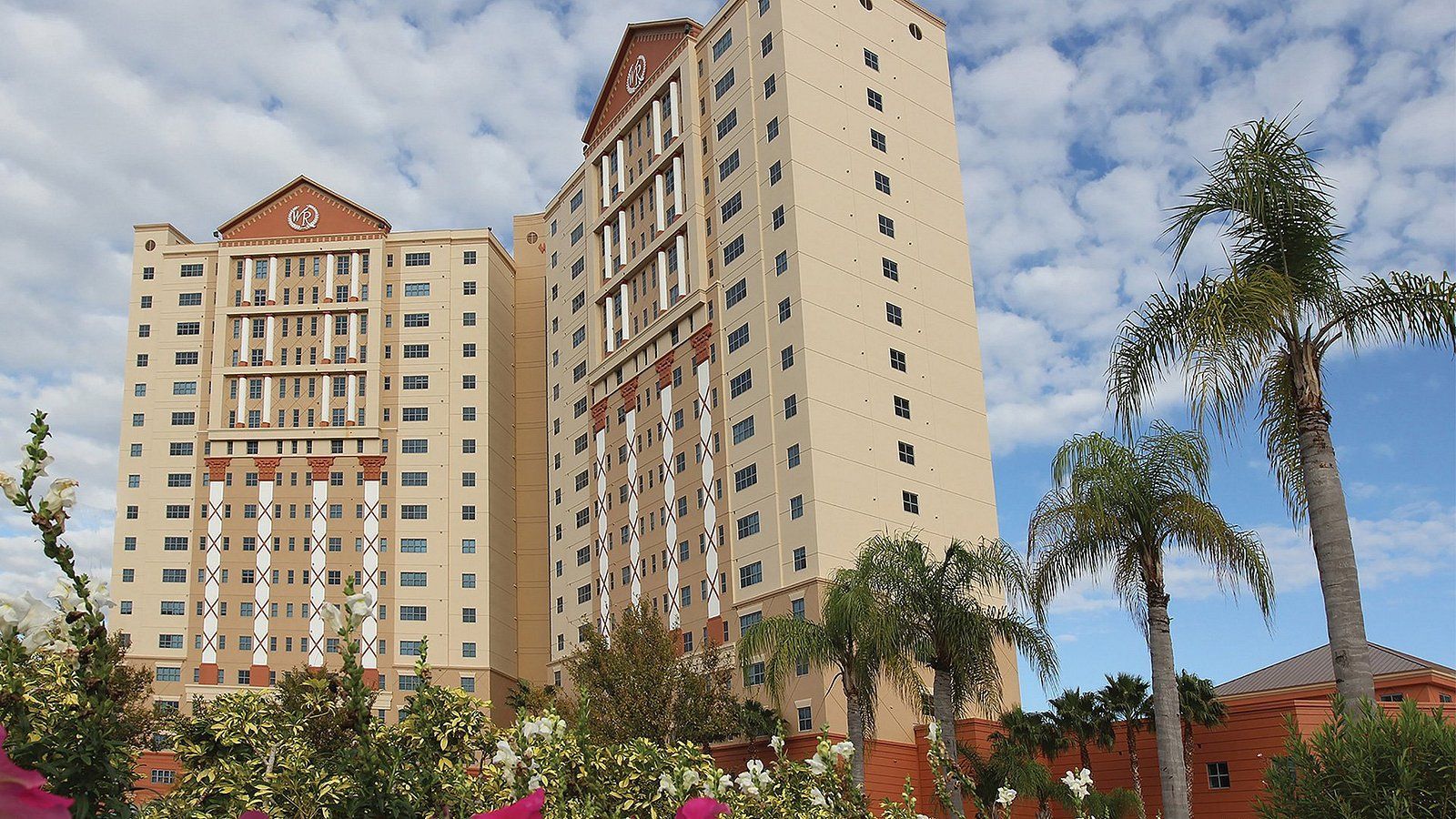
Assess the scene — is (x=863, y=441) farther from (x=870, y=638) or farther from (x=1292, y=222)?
(x=1292, y=222)

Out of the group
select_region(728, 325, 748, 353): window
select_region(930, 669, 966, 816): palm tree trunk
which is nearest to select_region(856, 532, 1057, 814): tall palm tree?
select_region(930, 669, 966, 816): palm tree trunk

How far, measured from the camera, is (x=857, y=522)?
6706 cm

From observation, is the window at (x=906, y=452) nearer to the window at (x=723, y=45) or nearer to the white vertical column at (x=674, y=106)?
the white vertical column at (x=674, y=106)

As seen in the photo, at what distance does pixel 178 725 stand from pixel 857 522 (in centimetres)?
5069

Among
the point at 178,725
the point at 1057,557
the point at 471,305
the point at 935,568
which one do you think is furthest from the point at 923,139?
the point at 178,725

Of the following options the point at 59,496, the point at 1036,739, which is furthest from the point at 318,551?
the point at 59,496

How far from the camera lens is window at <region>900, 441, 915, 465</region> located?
7094 centimetres

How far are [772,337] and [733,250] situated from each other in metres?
7.97

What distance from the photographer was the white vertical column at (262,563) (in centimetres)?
9344

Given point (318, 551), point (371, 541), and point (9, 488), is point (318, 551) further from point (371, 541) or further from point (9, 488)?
point (9, 488)

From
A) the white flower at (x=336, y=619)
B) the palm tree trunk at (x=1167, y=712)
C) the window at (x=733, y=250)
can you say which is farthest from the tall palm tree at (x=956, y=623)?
the window at (x=733, y=250)

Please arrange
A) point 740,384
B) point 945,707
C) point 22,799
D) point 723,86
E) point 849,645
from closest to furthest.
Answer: point 22,799, point 945,707, point 849,645, point 740,384, point 723,86

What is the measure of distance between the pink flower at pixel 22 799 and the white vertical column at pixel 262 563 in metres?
96.8

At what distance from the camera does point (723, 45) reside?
81.1 m
